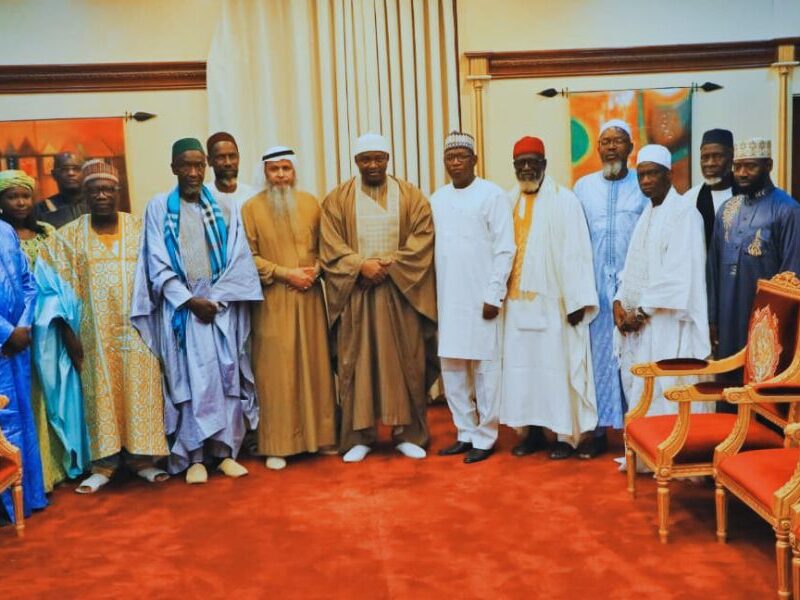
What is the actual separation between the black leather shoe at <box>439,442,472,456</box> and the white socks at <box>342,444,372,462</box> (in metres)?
0.45

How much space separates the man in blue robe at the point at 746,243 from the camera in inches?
162

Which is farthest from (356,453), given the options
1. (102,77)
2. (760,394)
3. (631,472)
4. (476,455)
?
(102,77)

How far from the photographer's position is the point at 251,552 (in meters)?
3.72

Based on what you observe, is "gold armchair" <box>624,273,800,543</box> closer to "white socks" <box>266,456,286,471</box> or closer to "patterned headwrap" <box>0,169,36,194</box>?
"white socks" <box>266,456,286,471</box>

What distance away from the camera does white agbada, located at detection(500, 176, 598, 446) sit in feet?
16.0

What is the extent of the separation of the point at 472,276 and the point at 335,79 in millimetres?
2508

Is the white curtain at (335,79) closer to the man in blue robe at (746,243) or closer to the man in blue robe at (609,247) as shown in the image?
the man in blue robe at (609,247)

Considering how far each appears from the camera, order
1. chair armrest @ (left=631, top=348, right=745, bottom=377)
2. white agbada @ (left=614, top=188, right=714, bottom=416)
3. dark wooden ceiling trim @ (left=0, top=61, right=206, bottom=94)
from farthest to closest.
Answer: dark wooden ceiling trim @ (left=0, top=61, right=206, bottom=94)
white agbada @ (left=614, top=188, right=714, bottom=416)
chair armrest @ (left=631, top=348, right=745, bottom=377)

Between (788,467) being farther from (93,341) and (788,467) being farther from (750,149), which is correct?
(93,341)

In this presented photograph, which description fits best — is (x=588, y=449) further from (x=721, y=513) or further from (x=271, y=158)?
(x=271, y=158)

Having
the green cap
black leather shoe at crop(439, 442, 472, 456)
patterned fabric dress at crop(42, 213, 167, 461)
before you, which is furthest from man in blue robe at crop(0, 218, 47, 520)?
black leather shoe at crop(439, 442, 472, 456)

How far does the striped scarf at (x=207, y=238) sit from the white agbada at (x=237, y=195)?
96 millimetres

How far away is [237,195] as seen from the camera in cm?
541

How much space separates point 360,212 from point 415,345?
84 cm
